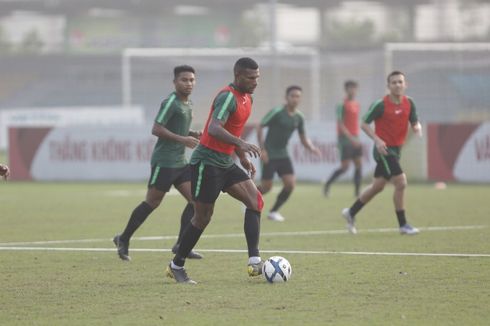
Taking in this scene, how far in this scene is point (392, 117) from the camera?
1580 centimetres

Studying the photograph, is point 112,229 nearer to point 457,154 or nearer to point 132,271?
point 132,271

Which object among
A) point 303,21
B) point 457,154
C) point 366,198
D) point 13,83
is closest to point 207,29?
point 13,83

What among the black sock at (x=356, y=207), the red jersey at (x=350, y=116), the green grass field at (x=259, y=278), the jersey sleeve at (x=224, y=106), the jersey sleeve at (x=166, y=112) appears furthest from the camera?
the red jersey at (x=350, y=116)

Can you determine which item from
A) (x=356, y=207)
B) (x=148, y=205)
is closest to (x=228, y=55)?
(x=356, y=207)

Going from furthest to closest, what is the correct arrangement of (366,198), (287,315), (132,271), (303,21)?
(303,21)
(366,198)
(132,271)
(287,315)

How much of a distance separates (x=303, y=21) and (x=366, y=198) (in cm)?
2170

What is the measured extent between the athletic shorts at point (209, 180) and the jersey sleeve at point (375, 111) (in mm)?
5246

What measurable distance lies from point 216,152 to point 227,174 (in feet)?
0.81

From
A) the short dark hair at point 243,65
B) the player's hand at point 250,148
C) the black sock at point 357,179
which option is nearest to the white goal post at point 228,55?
the black sock at point 357,179

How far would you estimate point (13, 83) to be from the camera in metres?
45.5

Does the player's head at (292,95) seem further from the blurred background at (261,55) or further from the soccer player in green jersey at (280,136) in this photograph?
the blurred background at (261,55)

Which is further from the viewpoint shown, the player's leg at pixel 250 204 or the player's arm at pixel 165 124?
the player's arm at pixel 165 124

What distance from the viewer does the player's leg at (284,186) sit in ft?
61.9

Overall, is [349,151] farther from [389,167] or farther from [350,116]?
[389,167]
